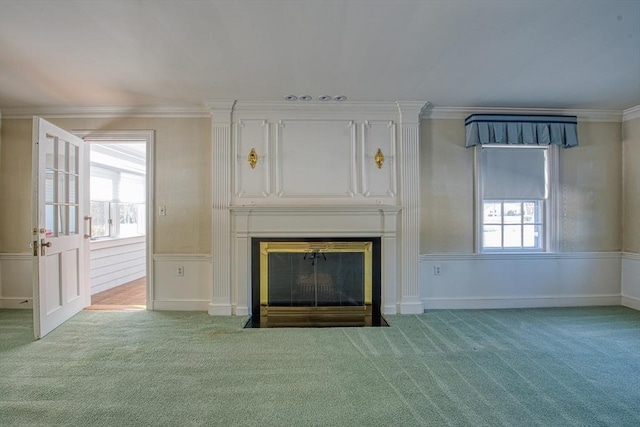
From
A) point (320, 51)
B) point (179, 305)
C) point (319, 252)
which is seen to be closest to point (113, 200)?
point (179, 305)

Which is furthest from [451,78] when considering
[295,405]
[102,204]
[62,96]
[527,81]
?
[102,204]

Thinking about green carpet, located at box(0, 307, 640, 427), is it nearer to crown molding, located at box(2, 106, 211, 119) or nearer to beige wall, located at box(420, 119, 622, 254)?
beige wall, located at box(420, 119, 622, 254)

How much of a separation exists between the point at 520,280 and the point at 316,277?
2.46m

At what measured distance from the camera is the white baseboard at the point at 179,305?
3.87m

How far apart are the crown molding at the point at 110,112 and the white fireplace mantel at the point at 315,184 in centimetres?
34

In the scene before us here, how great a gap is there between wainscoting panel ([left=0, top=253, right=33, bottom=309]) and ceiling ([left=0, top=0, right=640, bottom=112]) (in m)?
1.86

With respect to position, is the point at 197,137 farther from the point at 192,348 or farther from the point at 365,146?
the point at 192,348

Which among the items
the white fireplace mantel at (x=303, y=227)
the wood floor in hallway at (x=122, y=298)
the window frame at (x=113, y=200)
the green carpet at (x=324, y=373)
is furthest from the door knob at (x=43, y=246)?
the window frame at (x=113, y=200)

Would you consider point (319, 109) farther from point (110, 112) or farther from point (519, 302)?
point (519, 302)

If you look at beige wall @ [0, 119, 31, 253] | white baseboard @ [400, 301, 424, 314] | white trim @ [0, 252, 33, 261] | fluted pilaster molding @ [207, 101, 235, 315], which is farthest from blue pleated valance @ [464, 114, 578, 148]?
white trim @ [0, 252, 33, 261]

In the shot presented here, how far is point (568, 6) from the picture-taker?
1.99m

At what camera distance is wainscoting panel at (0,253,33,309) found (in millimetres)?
3969

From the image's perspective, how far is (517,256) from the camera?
13.0ft

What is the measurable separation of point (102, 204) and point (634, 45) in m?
6.73
